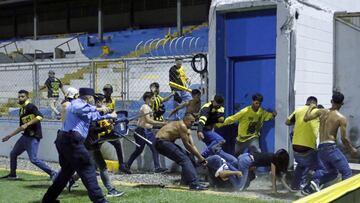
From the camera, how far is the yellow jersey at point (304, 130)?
9023 millimetres

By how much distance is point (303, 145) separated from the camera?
29.6 feet

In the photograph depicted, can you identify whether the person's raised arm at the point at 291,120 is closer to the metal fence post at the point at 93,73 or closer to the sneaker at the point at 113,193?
the sneaker at the point at 113,193

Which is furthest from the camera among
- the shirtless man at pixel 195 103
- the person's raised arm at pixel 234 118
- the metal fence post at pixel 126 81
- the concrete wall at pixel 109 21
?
the concrete wall at pixel 109 21

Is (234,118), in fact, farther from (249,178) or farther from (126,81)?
(126,81)

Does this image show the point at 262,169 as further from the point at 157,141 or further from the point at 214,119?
the point at 157,141

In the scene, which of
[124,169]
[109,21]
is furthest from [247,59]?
[109,21]

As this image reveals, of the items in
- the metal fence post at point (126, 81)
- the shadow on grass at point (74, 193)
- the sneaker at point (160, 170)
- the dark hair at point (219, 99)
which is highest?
the metal fence post at point (126, 81)

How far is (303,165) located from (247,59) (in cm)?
247

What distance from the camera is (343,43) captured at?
11.0 meters

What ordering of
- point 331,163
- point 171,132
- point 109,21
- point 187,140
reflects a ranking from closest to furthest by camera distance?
point 331,163, point 187,140, point 171,132, point 109,21

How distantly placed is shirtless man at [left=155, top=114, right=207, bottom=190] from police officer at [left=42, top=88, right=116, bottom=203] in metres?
1.92

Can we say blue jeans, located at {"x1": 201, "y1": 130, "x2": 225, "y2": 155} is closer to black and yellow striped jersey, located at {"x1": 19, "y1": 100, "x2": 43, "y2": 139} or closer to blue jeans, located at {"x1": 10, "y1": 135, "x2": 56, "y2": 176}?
blue jeans, located at {"x1": 10, "y1": 135, "x2": 56, "y2": 176}

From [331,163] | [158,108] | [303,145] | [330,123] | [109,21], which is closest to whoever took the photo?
[330,123]

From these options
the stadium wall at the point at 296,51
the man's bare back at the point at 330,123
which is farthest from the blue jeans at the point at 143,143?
the man's bare back at the point at 330,123
